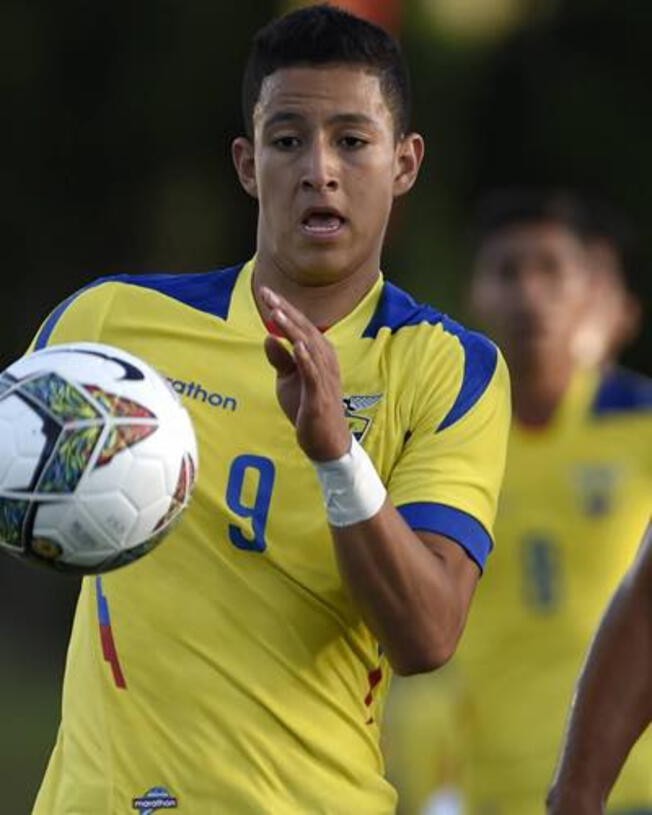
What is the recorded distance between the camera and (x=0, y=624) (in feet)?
89.8

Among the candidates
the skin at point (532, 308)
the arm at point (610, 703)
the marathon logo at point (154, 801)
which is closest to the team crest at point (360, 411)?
the arm at point (610, 703)

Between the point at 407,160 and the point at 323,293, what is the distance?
0.40 meters

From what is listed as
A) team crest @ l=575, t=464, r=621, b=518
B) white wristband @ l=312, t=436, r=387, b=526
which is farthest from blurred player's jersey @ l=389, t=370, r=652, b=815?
white wristband @ l=312, t=436, r=387, b=526

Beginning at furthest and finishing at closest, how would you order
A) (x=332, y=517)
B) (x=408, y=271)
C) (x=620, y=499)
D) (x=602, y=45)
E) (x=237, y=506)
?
(x=602, y=45)
(x=408, y=271)
(x=620, y=499)
(x=237, y=506)
(x=332, y=517)

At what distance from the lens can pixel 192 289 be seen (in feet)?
22.5

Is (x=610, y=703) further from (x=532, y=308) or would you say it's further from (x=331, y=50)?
(x=532, y=308)

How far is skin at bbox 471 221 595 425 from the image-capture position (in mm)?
10797

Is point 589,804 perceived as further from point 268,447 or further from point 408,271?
point 408,271

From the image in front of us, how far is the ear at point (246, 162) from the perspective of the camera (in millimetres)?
6871

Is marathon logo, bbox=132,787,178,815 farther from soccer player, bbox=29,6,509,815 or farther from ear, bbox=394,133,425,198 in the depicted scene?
ear, bbox=394,133,425,198

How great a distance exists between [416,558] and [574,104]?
815 inches

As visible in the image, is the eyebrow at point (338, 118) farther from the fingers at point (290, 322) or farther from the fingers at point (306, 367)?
the fingers at point (306, 367)

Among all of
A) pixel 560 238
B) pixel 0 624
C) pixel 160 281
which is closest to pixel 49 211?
pixel 0 624

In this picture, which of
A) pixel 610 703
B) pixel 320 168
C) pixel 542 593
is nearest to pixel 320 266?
pixel 320 168
